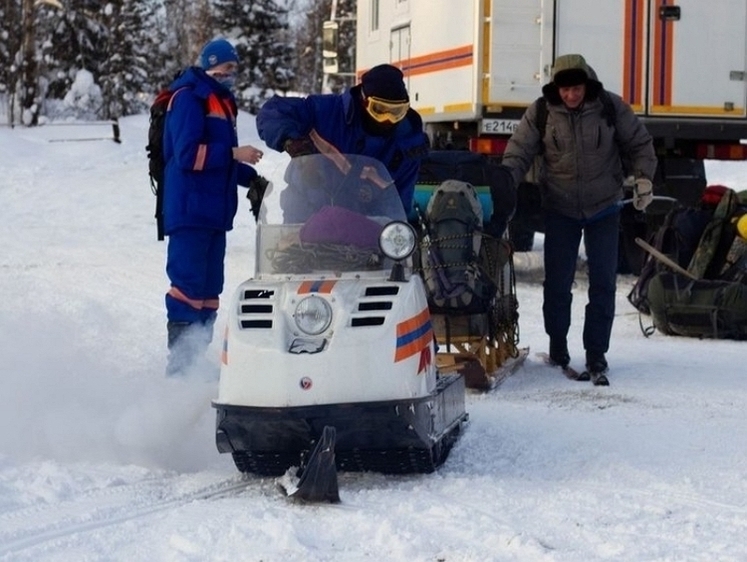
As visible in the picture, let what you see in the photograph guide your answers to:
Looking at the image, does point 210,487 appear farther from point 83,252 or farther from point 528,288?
point 83,252

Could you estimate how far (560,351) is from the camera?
28.7 ft

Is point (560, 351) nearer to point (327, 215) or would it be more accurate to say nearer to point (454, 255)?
point (454, 255)

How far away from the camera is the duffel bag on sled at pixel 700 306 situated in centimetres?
985

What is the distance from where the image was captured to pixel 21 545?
15.2ft

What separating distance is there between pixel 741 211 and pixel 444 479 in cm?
526

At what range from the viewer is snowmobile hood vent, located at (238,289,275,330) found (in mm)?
5445

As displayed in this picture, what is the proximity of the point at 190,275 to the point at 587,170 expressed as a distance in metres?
2.42

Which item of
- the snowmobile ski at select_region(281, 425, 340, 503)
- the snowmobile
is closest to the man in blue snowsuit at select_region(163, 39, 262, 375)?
the snowmobile

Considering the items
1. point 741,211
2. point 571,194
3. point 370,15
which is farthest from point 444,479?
point 370,15

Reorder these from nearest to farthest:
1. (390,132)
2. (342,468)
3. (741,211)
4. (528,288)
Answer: (342,468) < (390,132) < (741,211) < (528,288)

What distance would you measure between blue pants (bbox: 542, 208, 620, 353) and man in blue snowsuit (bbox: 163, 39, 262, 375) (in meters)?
2.06

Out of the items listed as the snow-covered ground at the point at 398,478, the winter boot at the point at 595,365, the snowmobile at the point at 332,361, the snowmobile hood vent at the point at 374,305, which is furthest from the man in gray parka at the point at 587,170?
the snowmobile hood vent at the point at 374,305

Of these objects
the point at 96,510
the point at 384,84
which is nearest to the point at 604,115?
the point at 384,84

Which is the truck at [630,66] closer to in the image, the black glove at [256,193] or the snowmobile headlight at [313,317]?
the black glove at [256,193]
